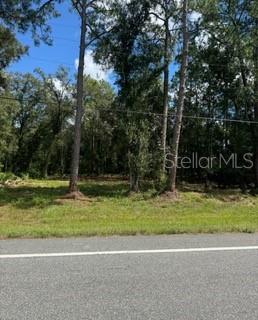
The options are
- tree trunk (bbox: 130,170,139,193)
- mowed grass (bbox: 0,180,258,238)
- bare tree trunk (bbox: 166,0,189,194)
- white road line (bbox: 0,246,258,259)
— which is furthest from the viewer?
tree trunk (bbox: 130,170,139,193)

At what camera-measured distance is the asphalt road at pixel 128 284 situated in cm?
Result: 459

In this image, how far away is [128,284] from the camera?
18.2 feet

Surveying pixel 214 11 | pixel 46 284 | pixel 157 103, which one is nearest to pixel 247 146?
pixel 157 103

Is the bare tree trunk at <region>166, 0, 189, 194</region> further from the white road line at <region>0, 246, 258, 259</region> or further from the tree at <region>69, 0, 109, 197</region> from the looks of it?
the white road line at <region>0, 246, 258, 259</region>

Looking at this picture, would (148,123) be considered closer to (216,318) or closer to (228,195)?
(228,195)

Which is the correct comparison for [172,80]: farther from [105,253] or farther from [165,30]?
[105,253]

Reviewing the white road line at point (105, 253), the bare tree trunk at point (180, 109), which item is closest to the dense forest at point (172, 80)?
the bare tree trunk at point (180, 109)

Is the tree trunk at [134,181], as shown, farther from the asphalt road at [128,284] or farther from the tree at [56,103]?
the tree at [56,103]

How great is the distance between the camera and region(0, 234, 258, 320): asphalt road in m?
4.59

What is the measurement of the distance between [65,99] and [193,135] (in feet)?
73.6

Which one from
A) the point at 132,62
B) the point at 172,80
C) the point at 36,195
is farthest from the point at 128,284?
the point at 172,80

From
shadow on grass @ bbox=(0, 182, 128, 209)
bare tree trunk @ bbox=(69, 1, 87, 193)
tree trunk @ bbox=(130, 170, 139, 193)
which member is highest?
bare tree trunk @ bbox=(69, 1, 87, 193)

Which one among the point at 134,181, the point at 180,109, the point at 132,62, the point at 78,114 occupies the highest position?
the point at 132,62

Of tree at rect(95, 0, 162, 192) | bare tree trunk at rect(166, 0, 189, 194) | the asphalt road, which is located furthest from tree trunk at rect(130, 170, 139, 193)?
the asphalt road
